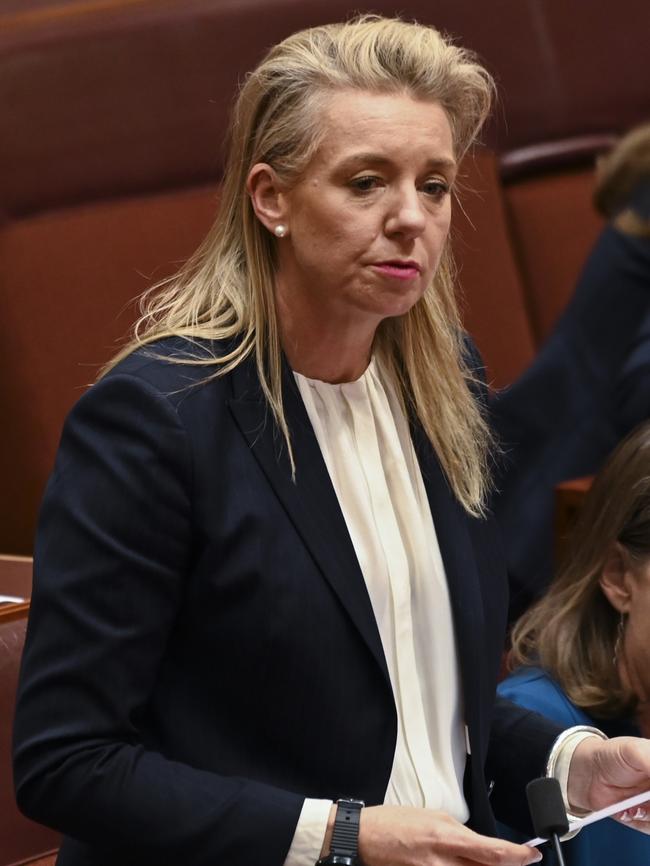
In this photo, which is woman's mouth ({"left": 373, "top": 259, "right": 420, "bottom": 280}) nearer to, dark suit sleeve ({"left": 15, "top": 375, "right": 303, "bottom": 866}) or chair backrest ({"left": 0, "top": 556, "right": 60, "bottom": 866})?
dark suit sleeve ({"left": 15, "top": 375, "right": 303, "bottom": 866})

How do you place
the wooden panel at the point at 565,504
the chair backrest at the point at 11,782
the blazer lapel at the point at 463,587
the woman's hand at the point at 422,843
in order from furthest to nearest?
the wooden panel at the point at 565,504 → the chair backrest at the point at 11,782 → the blazer lapel at the point at 463,587 → the woman's hand at the point at 422,843

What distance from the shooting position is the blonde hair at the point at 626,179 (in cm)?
129

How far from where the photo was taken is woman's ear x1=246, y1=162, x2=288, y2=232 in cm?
66

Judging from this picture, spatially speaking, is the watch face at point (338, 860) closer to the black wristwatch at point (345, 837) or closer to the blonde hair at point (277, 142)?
the black wristwatch at point (345, 837)

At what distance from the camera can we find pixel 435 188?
26.0 inches

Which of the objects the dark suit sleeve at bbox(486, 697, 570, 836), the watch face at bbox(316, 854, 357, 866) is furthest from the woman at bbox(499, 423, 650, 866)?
the watch face at bbox(316, 854, 357, 866)

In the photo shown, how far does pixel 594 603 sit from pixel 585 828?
5.6 inches

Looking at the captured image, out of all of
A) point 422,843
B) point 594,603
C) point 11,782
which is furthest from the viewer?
point 594,603

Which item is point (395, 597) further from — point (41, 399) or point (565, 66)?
point (565, 66)

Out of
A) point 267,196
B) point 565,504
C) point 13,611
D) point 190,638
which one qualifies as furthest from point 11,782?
point 565,504

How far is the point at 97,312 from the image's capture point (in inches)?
55.3

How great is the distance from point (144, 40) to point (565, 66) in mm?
488

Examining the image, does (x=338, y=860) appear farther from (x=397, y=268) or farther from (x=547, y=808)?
(x=397, y=268)

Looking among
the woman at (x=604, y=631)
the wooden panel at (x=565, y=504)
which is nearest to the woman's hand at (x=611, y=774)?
the woman at (x=604, y=631)
